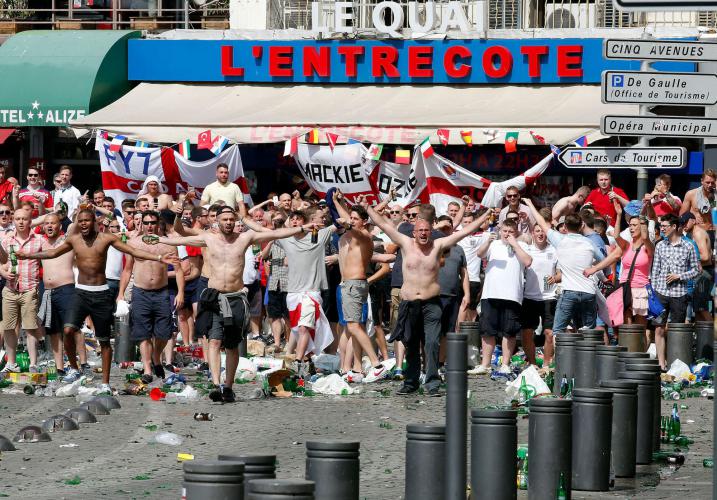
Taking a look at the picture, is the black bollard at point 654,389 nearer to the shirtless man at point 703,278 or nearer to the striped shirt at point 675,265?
the striped shirt at point 675,265

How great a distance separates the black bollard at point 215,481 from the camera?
7.12 metres

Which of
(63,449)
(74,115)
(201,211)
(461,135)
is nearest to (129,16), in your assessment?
(74,115)

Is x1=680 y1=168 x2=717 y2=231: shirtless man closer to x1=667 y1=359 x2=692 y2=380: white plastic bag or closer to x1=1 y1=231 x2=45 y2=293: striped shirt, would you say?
x1=667 y1=359 x2=692 y2=380: white plastic bag

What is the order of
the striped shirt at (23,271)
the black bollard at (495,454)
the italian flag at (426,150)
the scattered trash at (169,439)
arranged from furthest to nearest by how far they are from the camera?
the italian flag at (426,150), the striped shirt at (23,271), the scattered trash at (169,439), the black bollard at (495,454)

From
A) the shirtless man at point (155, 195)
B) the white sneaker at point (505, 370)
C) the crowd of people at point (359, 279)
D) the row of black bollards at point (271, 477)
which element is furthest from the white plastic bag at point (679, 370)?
the row of black bollards at point (271, 477)

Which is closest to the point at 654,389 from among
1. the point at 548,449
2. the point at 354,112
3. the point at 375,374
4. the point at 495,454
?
the point at 548,449

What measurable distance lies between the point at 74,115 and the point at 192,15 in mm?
4173

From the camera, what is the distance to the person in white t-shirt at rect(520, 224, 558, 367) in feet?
57.6

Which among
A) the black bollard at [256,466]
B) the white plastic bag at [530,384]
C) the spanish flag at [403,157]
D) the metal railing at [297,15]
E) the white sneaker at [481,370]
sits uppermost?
the metal railing at [297,15]

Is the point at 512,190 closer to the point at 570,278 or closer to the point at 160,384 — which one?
the point at 570,278

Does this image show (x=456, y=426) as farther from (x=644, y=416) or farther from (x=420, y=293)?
(x=420, y=293)

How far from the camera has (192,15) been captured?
30016 mm

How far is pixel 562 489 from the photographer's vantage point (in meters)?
9.90

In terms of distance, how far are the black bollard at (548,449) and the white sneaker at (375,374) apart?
6578mm
